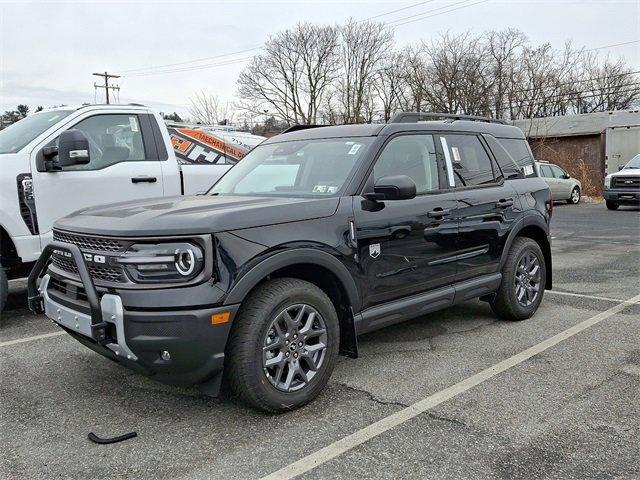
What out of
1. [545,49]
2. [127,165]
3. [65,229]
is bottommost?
[65,229]

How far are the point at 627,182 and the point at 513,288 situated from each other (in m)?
15.4

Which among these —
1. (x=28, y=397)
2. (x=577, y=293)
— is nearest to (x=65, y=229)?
(x=28, y=397)

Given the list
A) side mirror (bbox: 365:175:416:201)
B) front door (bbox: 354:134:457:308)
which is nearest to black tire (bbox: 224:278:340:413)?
front door (bbox: 354:134:457:308)

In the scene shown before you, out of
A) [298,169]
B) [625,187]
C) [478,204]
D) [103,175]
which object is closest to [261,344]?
[298,169]

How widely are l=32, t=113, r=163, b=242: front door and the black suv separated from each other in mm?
1697

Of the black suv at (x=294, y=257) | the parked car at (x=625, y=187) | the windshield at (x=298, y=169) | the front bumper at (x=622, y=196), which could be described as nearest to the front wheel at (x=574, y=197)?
the parked car at (x=625, y=187)

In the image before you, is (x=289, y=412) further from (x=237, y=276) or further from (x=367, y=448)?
(x=237, y=276)

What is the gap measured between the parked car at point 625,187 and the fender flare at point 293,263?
17.1 m

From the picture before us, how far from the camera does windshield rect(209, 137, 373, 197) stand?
13.4 ft

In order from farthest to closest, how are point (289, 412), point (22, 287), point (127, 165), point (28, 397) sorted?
point (22, 287)
point (127, 165)
point (28, 397)
point (289, 412)

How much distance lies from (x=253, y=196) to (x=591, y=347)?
9.91 ft

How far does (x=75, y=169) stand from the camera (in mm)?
5684

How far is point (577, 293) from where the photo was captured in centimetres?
664

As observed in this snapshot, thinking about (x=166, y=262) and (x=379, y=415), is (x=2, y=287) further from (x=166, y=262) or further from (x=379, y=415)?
(x=379, y=415)
